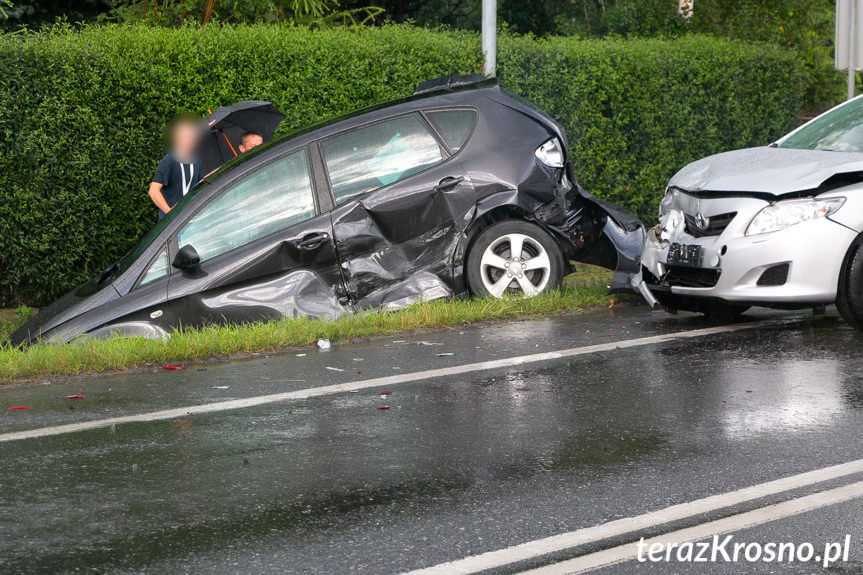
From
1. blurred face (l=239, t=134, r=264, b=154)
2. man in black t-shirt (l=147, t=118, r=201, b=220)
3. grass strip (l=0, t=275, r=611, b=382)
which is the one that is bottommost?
grass strip (l=0, t=275, r=611, b=382)

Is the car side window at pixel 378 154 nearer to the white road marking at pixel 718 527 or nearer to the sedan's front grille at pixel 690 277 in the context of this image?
the sedan's front grille at pixel 690 277

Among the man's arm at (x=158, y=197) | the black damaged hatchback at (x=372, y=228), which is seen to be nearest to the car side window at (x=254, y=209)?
the black damaged hatchback at (x=372, y=228)

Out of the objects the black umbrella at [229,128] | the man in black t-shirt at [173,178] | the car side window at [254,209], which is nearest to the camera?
the car side window at [254,209]

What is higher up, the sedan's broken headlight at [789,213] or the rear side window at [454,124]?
the rear side window at [454,124]

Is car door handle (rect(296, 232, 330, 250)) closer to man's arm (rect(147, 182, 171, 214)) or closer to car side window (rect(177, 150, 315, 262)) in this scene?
car side window (rect(177, 150, 315, 262))

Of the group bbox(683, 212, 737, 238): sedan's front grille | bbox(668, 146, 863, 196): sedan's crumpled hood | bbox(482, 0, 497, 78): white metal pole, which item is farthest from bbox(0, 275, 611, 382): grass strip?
bbox(482, 0, 497, 78): white metal pole

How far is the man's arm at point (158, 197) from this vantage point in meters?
9.56

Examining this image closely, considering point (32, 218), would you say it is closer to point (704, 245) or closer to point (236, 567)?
point (704, 245)

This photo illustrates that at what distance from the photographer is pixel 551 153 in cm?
902

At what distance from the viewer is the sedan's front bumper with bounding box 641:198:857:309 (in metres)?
7.35

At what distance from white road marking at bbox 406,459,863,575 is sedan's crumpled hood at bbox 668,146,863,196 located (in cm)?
311

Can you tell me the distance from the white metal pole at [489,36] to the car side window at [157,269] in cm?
504

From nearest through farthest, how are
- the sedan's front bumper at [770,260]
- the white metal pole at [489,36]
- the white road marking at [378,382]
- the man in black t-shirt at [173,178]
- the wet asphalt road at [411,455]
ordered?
the wet asphalt road at [411,455] → the white road marking at [378,382] → the sedan's front bumper at [770,260] → the man in black t-shirt at [173,178] → the white metal pole at [489,36]

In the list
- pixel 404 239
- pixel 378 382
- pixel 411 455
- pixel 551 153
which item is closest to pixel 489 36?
pixel 551 153
